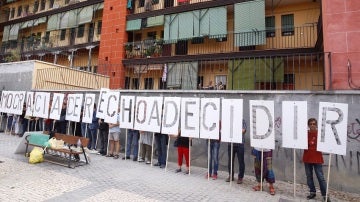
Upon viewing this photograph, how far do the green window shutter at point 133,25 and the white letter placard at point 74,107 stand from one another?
985 cm

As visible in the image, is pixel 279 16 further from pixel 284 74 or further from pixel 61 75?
pixel 61 75

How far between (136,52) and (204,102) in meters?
12.9

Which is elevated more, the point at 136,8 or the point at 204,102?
the point at 136,8

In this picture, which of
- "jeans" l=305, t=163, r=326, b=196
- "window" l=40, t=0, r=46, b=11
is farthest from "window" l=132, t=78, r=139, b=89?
"window" l=40, t=0, r=46, b=11

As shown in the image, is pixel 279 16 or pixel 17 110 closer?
pixel 17 110

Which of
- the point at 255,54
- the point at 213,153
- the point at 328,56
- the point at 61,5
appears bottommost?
the point at 213,153

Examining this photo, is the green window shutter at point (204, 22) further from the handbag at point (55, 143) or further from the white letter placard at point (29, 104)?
the handbag at point (55, 143)

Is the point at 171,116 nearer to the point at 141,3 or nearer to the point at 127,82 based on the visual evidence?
the point at 127,82

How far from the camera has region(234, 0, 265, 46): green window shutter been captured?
14961mm

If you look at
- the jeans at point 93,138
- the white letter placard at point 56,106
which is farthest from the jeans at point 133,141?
the white letter placard at point 56,106

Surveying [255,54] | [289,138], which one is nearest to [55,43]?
[255,54]

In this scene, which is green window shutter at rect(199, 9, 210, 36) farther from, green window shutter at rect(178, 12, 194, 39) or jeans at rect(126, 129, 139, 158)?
jeans at rect(126, 129, 139, 158)

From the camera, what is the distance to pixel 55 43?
26.0m

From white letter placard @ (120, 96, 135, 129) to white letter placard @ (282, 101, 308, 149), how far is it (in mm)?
5206
